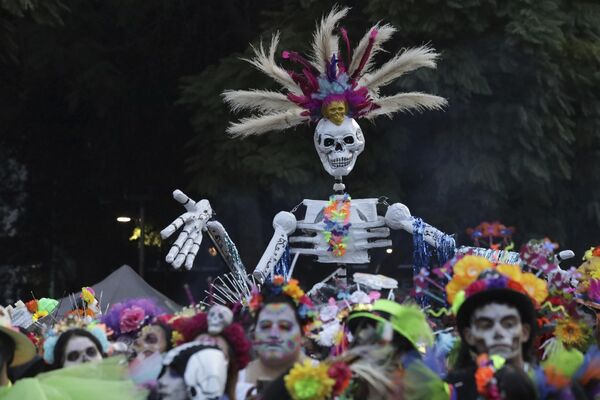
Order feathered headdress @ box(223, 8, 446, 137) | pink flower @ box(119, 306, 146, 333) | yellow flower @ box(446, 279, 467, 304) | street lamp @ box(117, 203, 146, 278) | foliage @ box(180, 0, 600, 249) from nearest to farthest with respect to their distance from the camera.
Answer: yellow flower @ box(446, 279, 467, 304), pink flower @ box(119, 306, 146, 333), feathered headdress @ box(223, 8, 446, 137), foliage @ box(180, 0, 600, 249), street lamp @ box(117, 203, 146, 278)

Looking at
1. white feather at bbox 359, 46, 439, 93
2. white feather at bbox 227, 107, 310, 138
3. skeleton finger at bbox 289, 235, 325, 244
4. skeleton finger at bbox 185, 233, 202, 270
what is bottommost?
skeleton finger at bbox 185, 233, 202, 270

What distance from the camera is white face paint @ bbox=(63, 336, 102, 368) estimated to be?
7.27 metres

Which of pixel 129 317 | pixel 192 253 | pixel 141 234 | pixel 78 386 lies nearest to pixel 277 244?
pixel 192 253

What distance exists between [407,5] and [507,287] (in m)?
9.33

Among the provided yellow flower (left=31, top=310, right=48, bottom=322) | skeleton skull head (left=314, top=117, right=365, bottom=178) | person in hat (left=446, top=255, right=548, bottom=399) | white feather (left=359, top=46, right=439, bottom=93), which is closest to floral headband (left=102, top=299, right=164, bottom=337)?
yellow flower (left=31, top=310, right=48, bottom=322)

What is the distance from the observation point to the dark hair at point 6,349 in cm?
646

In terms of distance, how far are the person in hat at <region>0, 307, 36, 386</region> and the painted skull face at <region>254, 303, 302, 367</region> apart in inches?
44.4

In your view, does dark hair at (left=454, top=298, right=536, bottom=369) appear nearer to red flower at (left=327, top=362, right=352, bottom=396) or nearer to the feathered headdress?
red flower at (left=327, top=362, right=352, bottom=396)

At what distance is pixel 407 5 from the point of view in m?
15.0

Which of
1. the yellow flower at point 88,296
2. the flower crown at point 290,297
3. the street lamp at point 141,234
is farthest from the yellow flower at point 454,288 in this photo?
the street lamp at point 141,234

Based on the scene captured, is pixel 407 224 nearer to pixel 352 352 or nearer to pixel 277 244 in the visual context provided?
pixel 277 244

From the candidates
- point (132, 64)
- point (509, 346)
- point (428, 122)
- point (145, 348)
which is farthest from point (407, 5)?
point (509, 346)

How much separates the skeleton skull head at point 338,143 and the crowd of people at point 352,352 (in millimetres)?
2938

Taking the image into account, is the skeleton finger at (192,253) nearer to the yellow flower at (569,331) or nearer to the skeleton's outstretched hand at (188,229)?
the skeleton's outstretched hand at (188,229)
